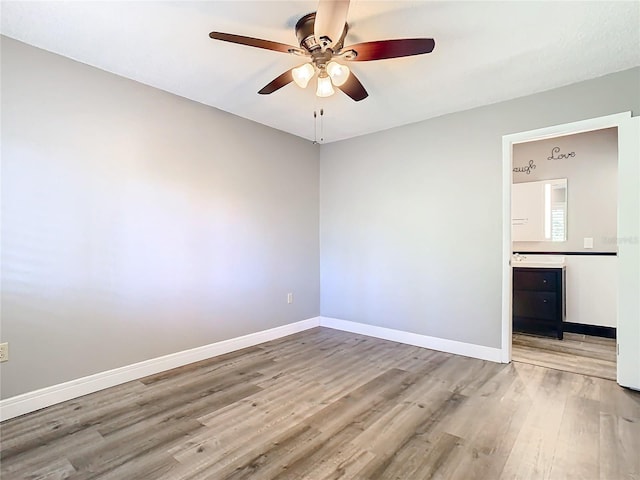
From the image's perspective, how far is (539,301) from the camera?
13.0 ft

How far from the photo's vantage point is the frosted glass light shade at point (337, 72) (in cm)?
204

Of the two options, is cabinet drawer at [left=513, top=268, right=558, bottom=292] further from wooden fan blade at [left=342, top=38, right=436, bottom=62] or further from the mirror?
wooden fan blade at [left=342, top=38, right=436, bottom=62]

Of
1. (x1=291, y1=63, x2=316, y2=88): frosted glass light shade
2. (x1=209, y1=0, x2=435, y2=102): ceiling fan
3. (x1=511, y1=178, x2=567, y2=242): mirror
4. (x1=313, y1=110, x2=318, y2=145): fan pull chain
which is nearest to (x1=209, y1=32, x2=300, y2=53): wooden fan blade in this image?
(x1=209, y1=0, x2=435, y2=102): ceiling fan

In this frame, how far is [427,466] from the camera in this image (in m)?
1.69

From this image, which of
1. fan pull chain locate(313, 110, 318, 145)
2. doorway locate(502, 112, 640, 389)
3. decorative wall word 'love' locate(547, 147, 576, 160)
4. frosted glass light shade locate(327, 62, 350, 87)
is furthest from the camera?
decorative wall word 'love' locate(547, 147, 576, 160)

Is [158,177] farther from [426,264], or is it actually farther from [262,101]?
[426,264]

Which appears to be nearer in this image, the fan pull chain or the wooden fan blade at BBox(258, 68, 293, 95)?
the wooden fan blade at BBox(258, 68, 293, 95)

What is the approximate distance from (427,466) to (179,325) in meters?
2.30

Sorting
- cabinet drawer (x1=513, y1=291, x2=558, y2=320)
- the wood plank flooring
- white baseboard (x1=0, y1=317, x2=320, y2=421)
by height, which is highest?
cabinet drawer (x1=513, y1=291, x2=558, y2=320)

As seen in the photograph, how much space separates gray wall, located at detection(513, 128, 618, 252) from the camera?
12.9 ft

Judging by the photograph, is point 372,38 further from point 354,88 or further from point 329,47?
point 329,47

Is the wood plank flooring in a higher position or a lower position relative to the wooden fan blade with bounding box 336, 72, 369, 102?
lower

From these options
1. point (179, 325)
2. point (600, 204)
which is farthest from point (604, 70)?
point (179, 325)

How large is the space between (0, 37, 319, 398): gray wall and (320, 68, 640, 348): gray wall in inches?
36.7
